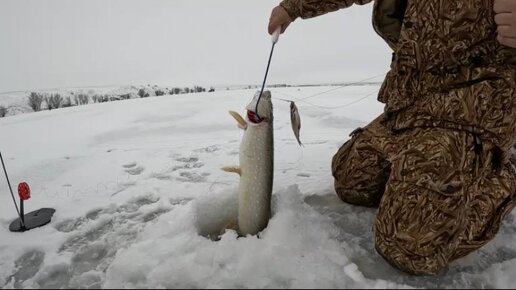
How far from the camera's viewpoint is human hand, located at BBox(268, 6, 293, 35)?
97.5 inches

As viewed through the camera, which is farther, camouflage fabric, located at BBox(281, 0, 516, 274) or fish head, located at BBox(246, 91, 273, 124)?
fish head, located at BBox(246, 91, 273, 124)

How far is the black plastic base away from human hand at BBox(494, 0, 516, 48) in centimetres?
275

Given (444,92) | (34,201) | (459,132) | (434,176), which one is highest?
(444,92)

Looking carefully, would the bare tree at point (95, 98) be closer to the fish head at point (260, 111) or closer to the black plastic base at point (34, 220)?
the black plastic base at point (34, 220)

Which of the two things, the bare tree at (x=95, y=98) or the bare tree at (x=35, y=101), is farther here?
the bare tree at (x=95, y=98)

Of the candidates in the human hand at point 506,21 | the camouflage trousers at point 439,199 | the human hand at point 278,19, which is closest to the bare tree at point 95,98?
the human hand at point 278,19

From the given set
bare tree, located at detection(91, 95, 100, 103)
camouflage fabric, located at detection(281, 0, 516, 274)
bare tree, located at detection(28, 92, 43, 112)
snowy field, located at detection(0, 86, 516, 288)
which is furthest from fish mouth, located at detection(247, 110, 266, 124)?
bare tree, located at detection(91, 95, 100, 103)

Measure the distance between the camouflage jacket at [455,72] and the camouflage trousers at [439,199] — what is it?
0.09 meters

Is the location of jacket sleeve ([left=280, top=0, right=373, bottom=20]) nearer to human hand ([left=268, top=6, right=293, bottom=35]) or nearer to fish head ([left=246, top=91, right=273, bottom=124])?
human hand ([left=268, top=6, right=293, bottom=35])

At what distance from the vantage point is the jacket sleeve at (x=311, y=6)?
2.47 meters

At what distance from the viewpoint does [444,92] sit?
6.63ft

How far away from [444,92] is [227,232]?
4.48 ft

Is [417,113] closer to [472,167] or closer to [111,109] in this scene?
[472,167]

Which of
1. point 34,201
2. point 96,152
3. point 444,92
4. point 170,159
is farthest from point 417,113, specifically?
point 96,152
